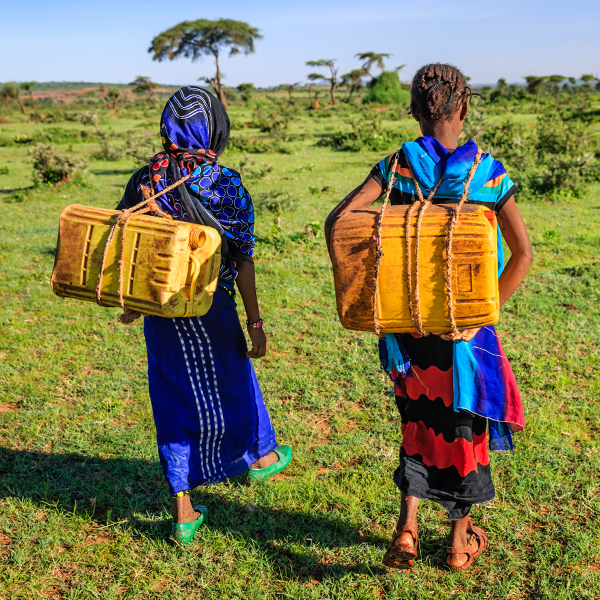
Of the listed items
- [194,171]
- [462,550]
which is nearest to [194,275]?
[194,171]

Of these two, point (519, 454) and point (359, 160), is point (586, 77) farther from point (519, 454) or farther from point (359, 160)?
point (519, 454)

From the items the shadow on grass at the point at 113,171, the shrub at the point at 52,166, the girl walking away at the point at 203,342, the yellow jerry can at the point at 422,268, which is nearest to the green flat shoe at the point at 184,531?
the girl walking away at the point at 203,342

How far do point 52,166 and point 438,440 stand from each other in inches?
425

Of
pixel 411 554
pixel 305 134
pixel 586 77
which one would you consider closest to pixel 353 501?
pixel 411 554

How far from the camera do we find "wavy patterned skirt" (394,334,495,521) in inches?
79.0

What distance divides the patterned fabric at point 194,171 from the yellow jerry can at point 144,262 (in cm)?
24

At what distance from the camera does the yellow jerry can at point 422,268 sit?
5.27 ft

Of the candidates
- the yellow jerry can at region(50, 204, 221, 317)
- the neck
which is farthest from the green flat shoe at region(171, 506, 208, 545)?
the neck

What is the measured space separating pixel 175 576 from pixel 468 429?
4.40 ft

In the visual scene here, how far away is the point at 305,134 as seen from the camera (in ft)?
64.5

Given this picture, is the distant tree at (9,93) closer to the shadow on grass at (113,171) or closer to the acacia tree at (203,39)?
the acacia tree at (203,39)

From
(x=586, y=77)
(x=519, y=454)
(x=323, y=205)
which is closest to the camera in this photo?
(x=519, y=454)

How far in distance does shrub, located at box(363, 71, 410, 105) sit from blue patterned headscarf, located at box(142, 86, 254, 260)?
32.2m

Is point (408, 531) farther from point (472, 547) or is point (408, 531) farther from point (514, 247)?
point (514, 247)
